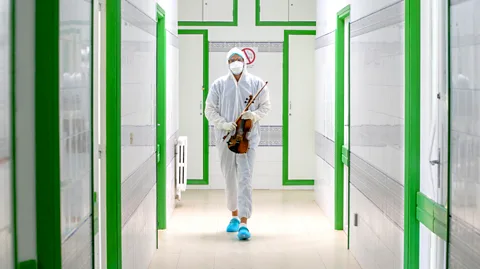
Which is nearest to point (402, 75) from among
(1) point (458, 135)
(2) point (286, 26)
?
(1) point (458, 135)

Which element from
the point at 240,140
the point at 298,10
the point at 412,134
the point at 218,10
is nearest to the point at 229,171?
the point at 240,140

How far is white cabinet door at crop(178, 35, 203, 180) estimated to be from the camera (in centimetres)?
1036

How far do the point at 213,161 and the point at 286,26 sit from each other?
2.04 m

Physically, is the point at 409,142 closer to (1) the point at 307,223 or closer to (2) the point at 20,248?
(2) the point at 20,248

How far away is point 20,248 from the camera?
294cm

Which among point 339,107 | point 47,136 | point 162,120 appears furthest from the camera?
point 339,107

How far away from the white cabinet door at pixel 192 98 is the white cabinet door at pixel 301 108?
119 cm

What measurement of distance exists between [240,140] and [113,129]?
9.03 feet

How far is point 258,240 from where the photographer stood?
7.34 m

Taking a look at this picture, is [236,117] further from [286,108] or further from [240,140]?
[286,108]

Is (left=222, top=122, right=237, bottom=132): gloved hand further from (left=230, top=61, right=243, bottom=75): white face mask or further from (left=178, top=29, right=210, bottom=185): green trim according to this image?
(left=178, top=29, right=210, bottom=185): green trim

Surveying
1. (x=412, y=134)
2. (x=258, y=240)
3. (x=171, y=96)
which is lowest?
(x=258, y=240)

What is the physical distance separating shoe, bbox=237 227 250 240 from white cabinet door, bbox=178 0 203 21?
153 inches

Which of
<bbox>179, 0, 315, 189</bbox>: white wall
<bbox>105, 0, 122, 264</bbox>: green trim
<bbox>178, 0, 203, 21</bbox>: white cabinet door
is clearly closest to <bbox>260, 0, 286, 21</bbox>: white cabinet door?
<bbox>179, 0, 315, 189</bbox>: white wall
